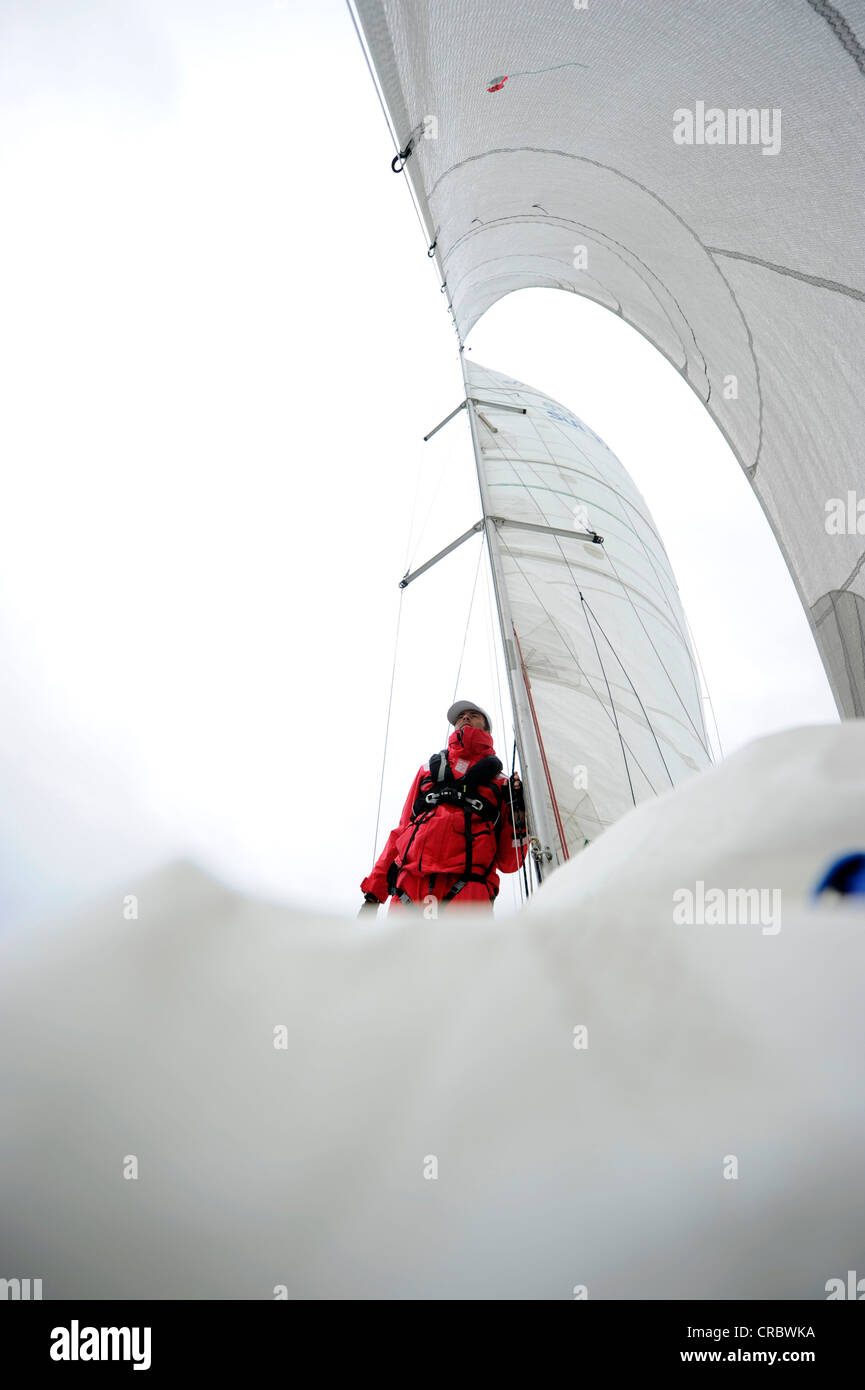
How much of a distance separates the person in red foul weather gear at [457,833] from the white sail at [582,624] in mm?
132

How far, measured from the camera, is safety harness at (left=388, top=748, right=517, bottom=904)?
2091 mm

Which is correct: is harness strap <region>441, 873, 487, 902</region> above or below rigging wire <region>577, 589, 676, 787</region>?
below

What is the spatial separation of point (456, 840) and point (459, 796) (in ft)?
0.45

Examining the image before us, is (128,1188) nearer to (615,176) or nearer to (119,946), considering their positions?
(119,946)

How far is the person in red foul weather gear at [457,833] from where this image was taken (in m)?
2.00

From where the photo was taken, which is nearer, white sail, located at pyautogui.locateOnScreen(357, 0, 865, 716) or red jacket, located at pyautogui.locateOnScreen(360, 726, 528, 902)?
white sail, located at pyautogui.locateOnScreen(357, 0, 865, 716)

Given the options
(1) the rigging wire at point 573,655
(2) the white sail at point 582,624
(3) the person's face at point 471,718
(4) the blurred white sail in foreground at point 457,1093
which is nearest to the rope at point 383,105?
(2) the white sail at point 582,624

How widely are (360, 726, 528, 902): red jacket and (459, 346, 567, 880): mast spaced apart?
0.07 m

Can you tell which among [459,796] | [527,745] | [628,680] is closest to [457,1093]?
[459,796]

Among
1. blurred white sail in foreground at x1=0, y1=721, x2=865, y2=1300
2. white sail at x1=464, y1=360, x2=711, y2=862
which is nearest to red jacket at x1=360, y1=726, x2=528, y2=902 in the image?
white sail at x1=464, y1=360, x2=711, y2=862

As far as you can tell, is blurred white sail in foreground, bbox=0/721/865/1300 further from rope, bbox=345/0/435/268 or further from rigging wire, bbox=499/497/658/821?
rope, bbox=345/0/435/268

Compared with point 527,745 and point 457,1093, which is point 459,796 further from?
point 457,1093

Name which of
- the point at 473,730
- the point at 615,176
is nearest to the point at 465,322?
the point at 615,176
